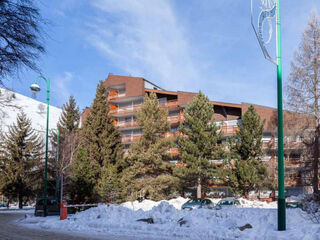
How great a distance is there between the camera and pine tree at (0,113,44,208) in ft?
149

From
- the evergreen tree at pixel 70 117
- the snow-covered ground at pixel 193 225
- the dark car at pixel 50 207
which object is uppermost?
the evergreen tree at pixel 70 117

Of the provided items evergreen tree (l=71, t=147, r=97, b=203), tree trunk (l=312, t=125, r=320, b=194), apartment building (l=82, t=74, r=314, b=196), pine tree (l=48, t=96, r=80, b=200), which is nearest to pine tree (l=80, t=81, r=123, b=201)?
pine tree (l=48, t=96, r=80, b=200)

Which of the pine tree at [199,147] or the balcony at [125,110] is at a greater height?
the balcony at [125,110]

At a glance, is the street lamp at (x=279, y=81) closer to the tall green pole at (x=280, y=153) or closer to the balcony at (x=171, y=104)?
the tall green pole at (x=280, y=153)

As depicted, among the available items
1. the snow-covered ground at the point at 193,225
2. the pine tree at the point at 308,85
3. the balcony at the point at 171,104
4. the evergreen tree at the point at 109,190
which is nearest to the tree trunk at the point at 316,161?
the pine tree at the point at 308,85

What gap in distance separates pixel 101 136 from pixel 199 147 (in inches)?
427

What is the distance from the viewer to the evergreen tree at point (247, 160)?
34406mm

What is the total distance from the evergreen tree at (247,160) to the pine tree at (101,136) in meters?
12.4

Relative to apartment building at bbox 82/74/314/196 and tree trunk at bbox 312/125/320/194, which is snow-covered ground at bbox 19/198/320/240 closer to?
tree trunk at bbox 312/125/320/194

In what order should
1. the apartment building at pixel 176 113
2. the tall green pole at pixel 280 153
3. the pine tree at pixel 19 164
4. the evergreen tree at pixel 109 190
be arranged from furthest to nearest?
the pine tree at pixel 19 164 → the apartment building at pixel 176 113 → the evergreen tree at pixel 109 190 → the tall green pole at pixel 280 153

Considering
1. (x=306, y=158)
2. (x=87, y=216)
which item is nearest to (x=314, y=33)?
(x=306, y=158)

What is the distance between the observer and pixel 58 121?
2207 inches

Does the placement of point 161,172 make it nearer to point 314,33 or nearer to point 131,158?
point 131,158

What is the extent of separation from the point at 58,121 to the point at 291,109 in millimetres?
36791
